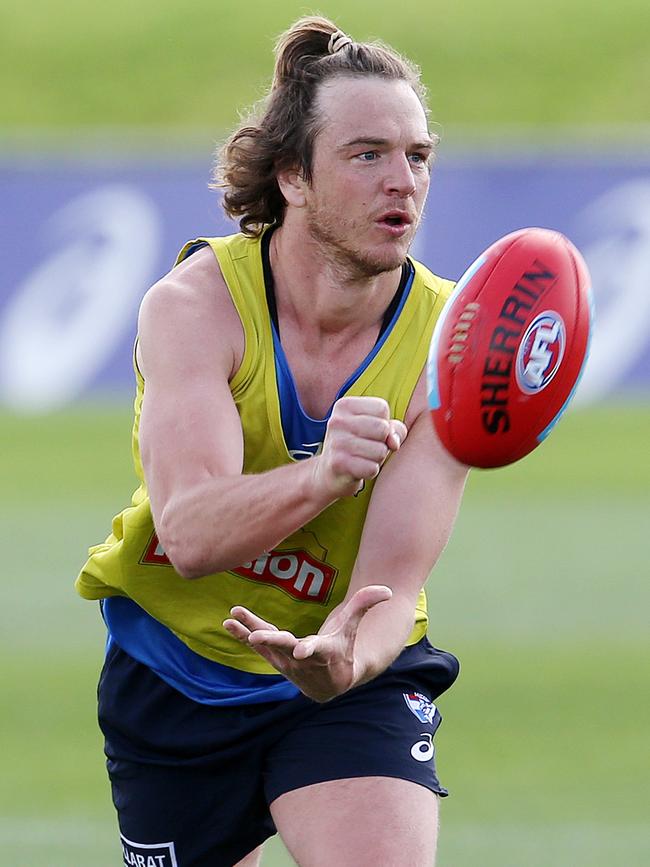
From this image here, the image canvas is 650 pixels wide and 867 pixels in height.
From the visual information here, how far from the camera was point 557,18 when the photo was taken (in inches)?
902

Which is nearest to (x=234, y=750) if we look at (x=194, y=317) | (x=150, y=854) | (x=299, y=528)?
(x=150, y=854)

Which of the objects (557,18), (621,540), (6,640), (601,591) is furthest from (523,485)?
(557,18)

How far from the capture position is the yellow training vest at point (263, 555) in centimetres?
435

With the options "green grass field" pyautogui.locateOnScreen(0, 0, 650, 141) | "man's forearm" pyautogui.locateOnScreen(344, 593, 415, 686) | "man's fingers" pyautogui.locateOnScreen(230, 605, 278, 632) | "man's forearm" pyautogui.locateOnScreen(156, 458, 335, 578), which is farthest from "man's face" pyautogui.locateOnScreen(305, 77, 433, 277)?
"green grass field" pyautogui.locateOnScreen(0, 0, 650, 141)

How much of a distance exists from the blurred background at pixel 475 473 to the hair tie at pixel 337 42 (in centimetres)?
289

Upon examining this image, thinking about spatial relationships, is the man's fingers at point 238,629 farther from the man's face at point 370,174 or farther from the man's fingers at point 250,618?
the man's face at point 370,174

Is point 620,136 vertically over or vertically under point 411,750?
over

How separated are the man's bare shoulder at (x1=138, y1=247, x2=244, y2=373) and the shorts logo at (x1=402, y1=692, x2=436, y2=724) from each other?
947mm

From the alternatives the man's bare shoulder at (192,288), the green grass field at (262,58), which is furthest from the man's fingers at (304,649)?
the green grass field at (262,58)

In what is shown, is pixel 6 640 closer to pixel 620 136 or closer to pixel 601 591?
pixel 601 591

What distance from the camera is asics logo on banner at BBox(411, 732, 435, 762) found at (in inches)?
170

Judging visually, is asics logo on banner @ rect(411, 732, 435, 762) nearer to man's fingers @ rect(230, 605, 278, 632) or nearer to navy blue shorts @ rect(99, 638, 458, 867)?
navy blue shorts @ rect(99, 638, 458, 867)

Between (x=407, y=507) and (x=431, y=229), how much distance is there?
35.7 feet

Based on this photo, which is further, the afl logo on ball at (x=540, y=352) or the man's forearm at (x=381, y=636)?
the man's forearm at (x=381, y=636)
